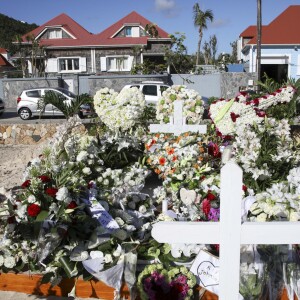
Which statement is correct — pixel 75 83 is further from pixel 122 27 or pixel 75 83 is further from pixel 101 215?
pixel 101 215

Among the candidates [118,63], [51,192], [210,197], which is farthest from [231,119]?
[118,63]

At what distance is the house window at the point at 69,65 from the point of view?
33.1 meters

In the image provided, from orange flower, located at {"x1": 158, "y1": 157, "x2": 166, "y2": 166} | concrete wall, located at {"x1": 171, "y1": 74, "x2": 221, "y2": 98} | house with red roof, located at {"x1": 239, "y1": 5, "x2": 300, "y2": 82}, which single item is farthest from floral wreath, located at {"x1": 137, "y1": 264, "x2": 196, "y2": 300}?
house with red roof, located at {"x1": 239, "y1": 5, "x2": 300, "y2": 82}

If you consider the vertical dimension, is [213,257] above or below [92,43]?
below

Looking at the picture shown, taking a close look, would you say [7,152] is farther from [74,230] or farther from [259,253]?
[259,253]

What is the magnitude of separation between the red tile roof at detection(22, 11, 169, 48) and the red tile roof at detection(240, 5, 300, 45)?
8.33 m

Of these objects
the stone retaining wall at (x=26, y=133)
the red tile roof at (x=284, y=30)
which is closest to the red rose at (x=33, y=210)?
the stone retaining wall at (x=26, y=133)

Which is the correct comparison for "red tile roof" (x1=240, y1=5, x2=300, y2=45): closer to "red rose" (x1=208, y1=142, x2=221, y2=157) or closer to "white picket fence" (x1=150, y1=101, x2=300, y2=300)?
"red rose" (x1=208, y1=142, x2=221, y2=157)

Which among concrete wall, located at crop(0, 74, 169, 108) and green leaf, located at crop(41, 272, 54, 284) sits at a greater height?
concrete wall, located at crop(0, 74, 169, 108)

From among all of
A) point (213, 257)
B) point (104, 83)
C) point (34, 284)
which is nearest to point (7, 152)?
point (34, 284)

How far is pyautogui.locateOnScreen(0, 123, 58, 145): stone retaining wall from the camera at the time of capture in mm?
10789

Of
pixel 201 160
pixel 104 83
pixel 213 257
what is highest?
pixel 104 83

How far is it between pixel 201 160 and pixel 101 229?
1.95 m

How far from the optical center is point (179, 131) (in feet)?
20.9
